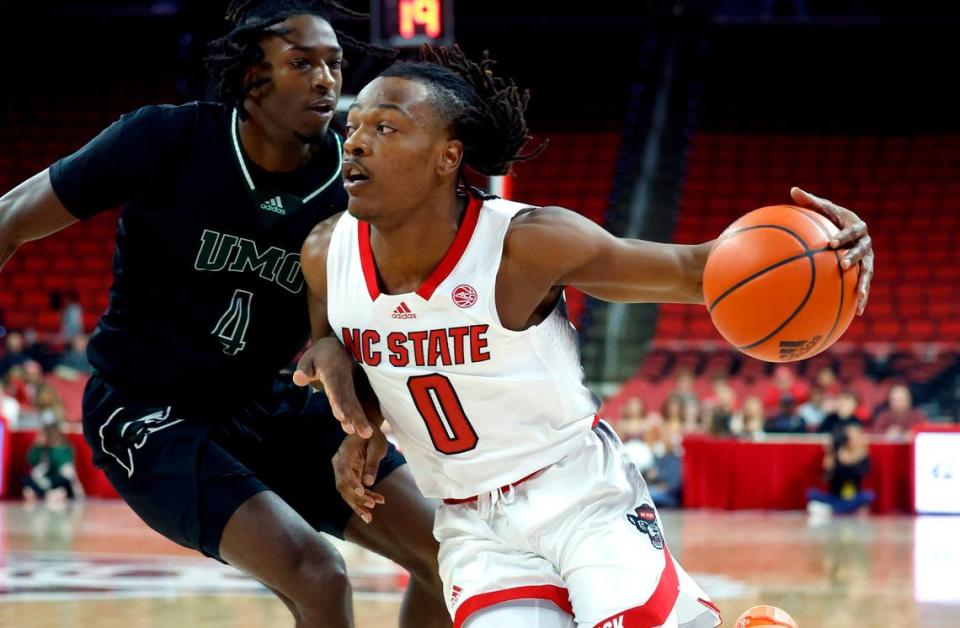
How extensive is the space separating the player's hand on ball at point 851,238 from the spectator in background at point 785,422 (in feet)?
30.9

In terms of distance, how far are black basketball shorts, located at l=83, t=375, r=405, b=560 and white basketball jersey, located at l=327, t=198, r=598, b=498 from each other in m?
0.56

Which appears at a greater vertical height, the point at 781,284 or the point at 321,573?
the point at 781,284

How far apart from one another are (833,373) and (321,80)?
1078cm

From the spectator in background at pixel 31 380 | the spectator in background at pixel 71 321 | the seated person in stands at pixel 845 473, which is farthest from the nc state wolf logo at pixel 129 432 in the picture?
the spectator in background at pixel 71 321

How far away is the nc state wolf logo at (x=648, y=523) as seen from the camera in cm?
307

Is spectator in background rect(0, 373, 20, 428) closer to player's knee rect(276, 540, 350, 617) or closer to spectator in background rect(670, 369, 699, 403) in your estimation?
spectator in background rect(670, 369, 699, 403)

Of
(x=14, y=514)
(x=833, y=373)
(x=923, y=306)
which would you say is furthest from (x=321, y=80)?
(x=923, y=306)

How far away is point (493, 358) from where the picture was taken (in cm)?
303

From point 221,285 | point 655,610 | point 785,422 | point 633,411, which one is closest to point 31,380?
point 633,411

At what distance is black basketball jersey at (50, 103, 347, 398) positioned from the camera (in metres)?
3.48

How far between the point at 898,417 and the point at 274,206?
32.4 ft

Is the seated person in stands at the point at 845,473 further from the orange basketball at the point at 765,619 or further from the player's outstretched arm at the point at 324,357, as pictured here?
the player's outstretched arm at the point at 324,357

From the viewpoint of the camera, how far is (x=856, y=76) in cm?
1958

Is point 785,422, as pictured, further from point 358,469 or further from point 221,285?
point 358,469
